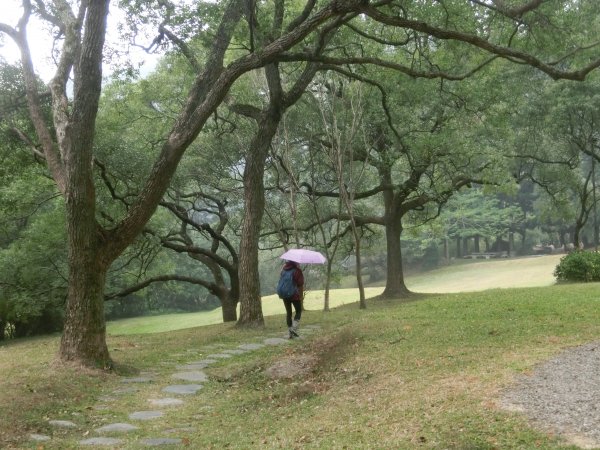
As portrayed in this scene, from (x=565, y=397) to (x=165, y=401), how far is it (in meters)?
4.59

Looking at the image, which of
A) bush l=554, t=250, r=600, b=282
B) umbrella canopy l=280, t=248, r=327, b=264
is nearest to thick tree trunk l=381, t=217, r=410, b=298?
bush l=554, t=250, r=600, b=282

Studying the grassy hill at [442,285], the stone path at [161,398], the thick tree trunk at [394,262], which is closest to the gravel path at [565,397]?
the stone path at [161,398]

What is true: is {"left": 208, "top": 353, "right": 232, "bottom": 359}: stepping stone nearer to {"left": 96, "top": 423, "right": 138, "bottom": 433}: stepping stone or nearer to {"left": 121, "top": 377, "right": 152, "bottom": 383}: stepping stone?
{"left": 121, "top": 377, "right": 152, "bottom": 383}: stepping stone

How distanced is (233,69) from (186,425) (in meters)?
5.31

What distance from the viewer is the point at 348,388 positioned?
670 cm

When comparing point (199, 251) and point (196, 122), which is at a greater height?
Answer: point (196, 122)

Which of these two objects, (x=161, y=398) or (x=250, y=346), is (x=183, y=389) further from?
(x=250, y=346)

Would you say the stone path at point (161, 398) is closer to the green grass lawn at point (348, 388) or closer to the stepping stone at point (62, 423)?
the stepping stone at point (62, 423)

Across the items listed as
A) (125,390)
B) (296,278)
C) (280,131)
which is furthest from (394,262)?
(125,390)

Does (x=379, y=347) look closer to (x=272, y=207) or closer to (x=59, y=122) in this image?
(x=59, y=122)

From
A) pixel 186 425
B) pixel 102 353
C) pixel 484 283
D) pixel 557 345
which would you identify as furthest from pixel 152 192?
pixel 484 283

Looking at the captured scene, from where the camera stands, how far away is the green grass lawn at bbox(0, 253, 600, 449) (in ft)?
15.6

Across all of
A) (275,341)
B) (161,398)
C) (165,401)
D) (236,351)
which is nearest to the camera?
(165,401)

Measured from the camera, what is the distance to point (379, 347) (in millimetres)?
8523
